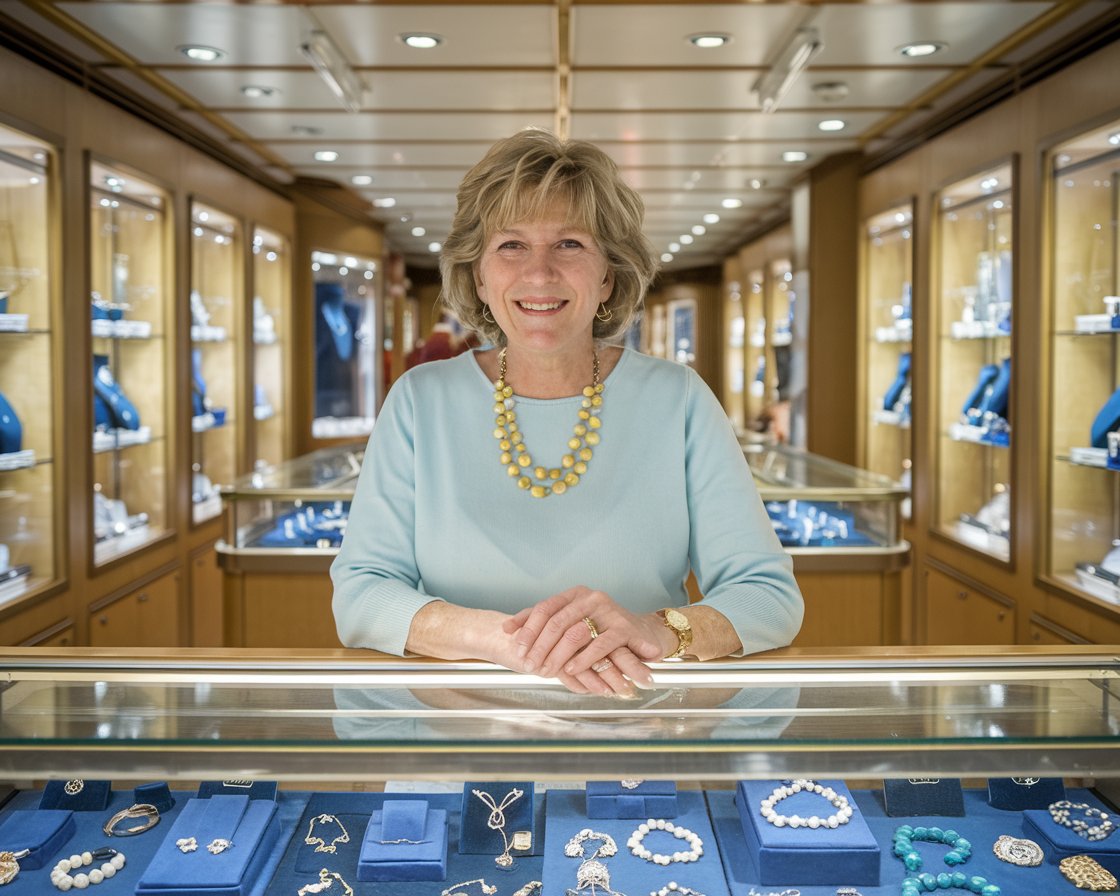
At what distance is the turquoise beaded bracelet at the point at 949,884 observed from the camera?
1205 millimetres

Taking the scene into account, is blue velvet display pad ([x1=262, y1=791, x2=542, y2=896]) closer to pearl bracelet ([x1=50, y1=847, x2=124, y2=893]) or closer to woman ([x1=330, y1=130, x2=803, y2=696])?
pearl bracelet ([x1=50, y1=847, x2=124, y2=893])

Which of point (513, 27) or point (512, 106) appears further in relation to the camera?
point (512, 106)

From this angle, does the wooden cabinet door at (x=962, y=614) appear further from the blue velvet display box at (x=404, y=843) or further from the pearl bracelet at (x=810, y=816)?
the blue velvet display box at (x=404, y=843)

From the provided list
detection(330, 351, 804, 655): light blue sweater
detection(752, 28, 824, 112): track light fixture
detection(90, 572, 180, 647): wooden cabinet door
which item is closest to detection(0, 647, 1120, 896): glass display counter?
detection(330, 351, 804, 655): light blue sweater

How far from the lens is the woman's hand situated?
125 centimetres

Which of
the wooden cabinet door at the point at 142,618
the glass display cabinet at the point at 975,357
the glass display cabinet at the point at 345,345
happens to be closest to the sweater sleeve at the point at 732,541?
the glass display cabinet at the point at 975,357

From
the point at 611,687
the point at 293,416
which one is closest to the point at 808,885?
the point at 611,687

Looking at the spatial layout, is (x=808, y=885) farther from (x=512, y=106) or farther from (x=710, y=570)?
(x=512, y=106)

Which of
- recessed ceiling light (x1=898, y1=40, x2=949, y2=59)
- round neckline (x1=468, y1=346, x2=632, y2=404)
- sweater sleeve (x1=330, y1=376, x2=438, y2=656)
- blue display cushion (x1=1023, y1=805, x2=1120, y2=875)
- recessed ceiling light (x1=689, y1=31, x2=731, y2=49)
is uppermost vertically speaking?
recessed ceiling light (x1=898, y1=40, x2=949, y2=59)

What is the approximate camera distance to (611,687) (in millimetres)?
1219

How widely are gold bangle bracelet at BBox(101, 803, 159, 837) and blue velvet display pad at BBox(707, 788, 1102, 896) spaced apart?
0.65 meters

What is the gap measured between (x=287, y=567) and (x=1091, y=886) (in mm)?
3381

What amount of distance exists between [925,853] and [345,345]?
331 inches

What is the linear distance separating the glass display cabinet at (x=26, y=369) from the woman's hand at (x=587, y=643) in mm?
3317
